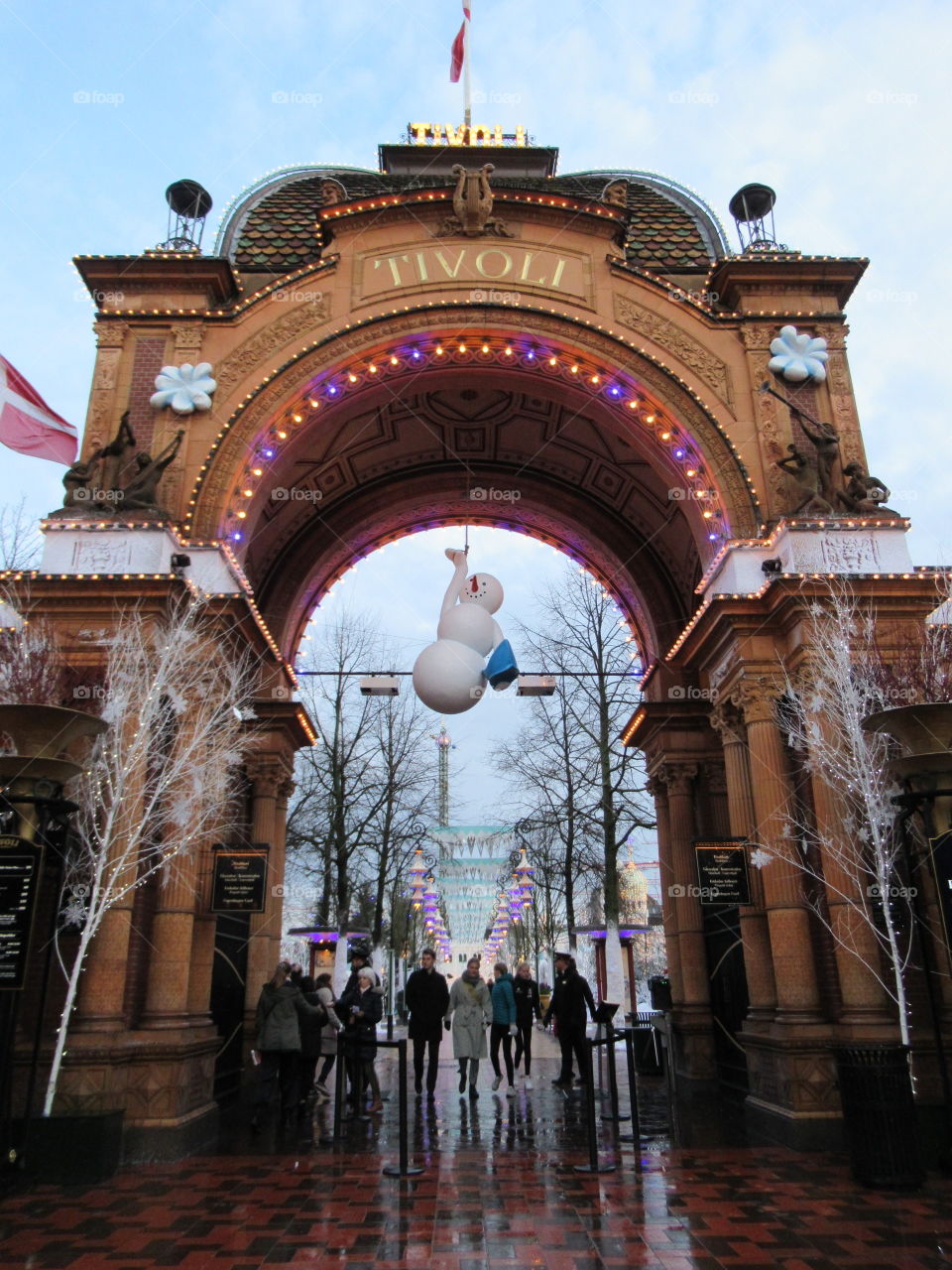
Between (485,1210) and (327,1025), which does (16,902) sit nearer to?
(485,1210)

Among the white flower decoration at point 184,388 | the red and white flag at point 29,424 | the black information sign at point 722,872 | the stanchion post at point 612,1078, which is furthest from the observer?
the white flower decoration at point 184,388

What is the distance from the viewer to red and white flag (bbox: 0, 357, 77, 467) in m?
11.0

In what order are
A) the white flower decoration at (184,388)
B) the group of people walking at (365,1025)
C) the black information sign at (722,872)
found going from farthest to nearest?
the white flower decoration at (184,388)
the black information sign at (722,872)
the group of people walking at (365,1025)

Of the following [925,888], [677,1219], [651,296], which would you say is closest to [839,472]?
[651,296]

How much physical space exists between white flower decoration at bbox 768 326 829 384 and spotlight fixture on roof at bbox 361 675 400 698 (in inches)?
313

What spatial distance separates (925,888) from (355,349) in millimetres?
10584

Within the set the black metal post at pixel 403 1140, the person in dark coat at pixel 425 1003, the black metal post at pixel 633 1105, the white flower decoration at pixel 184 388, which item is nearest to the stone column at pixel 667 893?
the person in dark coat at pixel 425 1003

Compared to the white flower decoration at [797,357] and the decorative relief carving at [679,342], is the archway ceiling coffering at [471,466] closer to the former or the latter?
the decorative relief carving at [679,342]

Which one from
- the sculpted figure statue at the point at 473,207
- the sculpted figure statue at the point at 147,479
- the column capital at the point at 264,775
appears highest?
the sculpted figure statue at the point at 473,207

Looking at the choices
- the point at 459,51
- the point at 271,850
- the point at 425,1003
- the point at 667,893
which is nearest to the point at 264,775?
the point at 271,850

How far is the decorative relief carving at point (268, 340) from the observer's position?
526 inches

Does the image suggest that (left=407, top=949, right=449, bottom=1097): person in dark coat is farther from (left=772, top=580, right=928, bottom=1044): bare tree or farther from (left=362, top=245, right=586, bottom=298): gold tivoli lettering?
(left=362, top=245, right=586, bottom=298): gold tivoli lettering

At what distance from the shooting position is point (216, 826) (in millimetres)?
11320

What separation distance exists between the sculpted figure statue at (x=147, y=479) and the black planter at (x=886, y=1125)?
10338 millimetres
